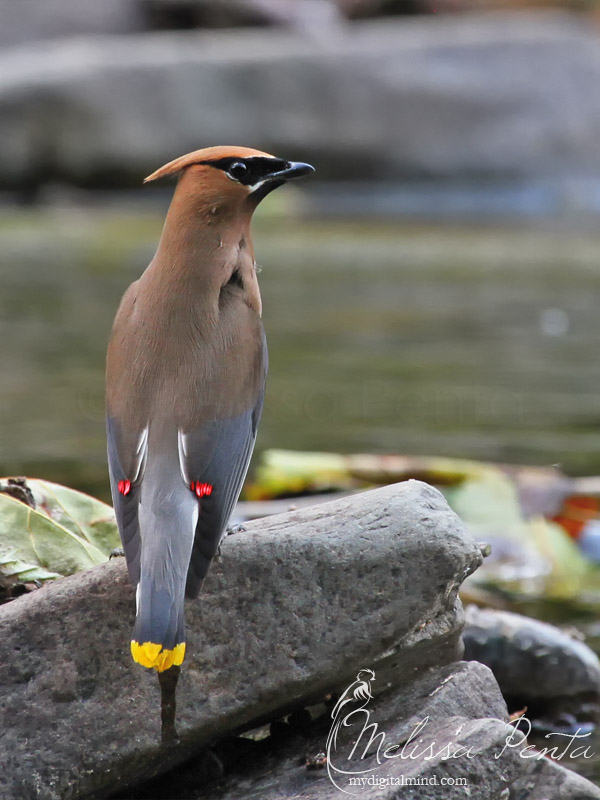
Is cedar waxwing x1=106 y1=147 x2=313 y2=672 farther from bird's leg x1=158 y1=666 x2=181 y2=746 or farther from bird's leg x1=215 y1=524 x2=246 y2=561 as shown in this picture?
bird's leg x1=158 y1=666 x2=181 y2=746

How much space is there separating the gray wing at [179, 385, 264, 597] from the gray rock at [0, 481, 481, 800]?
11 centimetres

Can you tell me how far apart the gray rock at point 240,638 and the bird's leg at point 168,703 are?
2 cm

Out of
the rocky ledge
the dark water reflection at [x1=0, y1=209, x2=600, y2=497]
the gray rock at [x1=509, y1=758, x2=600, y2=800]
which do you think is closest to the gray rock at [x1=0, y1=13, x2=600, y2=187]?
the dark water reflection at [x1=0, y1=209, x2=600, y2=497]

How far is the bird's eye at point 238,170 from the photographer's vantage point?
3.32 m

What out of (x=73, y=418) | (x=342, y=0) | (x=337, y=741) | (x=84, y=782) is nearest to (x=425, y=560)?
(x=337, y=741)

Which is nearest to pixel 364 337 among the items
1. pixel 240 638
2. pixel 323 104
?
pixel 240 638

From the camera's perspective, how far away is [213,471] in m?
2.94

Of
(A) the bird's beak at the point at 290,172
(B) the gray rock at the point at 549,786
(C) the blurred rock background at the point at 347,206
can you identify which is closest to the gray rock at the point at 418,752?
(B) the gray rock at the point at 549,786

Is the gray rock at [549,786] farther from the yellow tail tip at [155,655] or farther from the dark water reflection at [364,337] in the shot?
the dark water reflection at [364,337]

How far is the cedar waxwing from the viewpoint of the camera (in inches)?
106

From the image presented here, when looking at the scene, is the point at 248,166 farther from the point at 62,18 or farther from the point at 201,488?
the point at 62,18

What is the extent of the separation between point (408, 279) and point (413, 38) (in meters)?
7.29

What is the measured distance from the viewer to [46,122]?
16.8 metres

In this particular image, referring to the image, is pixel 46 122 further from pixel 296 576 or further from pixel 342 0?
pixel 296 576
